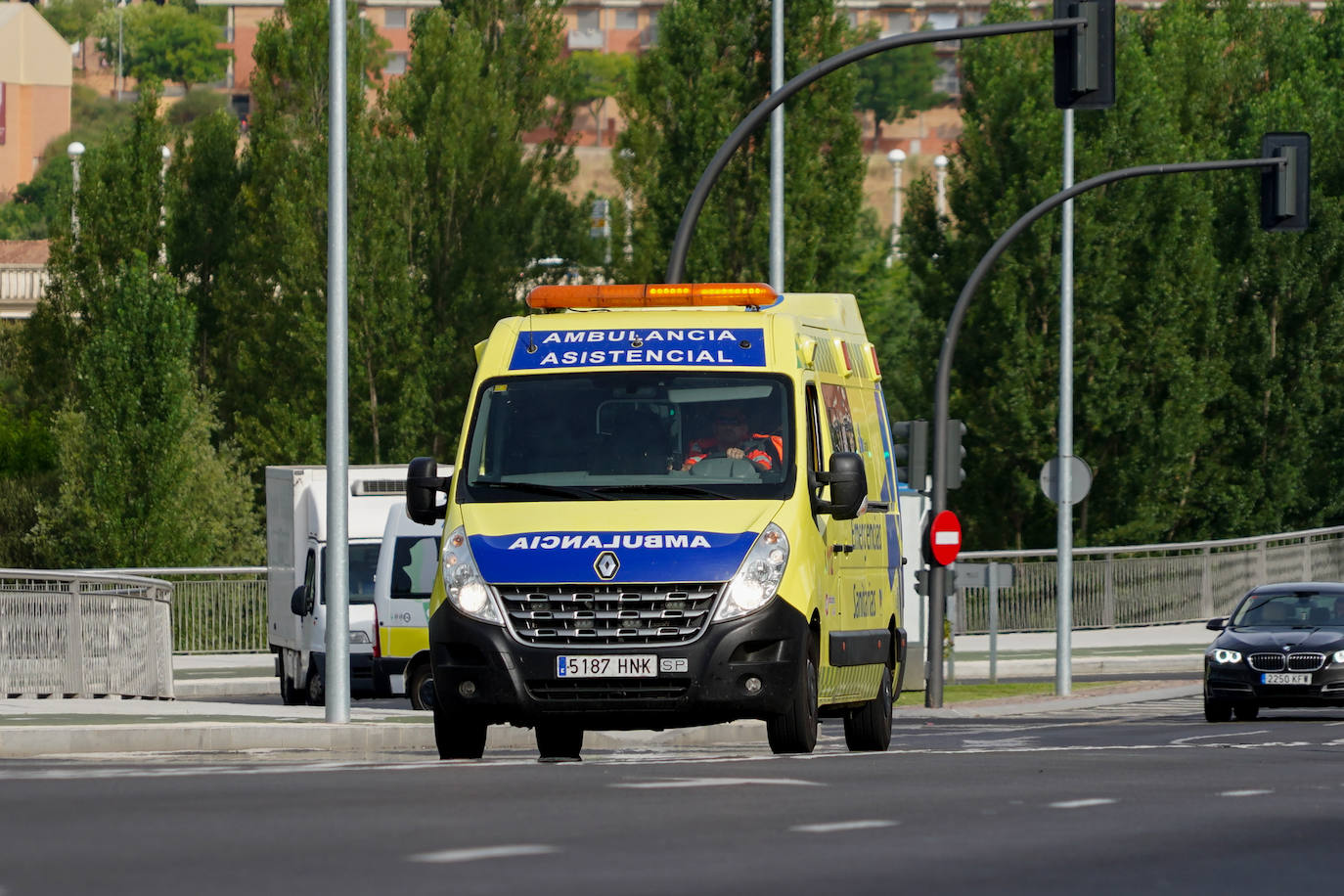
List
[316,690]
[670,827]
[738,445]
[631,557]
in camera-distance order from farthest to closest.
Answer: [316,690] < [738,445] < [631,557] < [670,827]

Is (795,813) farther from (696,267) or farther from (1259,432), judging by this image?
(1259,432)

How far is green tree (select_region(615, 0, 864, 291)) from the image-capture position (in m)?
49.8

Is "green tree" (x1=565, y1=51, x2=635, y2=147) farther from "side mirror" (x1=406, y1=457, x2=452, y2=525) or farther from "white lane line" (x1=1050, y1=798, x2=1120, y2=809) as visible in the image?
"white lane line" (x1=1050, y1=798, x2=1120, y2=809)

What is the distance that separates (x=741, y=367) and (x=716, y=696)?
211 cm

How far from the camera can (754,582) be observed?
1457 centimetres

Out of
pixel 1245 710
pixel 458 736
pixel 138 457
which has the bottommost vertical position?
pixel 1245 710

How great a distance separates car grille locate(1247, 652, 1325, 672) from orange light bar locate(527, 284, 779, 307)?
1040 cm

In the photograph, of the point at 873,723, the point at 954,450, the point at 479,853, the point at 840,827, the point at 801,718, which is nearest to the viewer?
the point at 479,853

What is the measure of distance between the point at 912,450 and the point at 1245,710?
4658 millimetres

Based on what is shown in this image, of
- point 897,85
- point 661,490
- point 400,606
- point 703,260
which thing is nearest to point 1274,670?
point 400,606

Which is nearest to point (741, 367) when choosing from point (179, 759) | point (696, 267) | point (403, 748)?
point (179, 759)

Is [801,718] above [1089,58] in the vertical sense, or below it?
below

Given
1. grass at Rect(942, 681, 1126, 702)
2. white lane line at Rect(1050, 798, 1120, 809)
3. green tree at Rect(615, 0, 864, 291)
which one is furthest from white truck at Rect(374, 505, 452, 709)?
green tree at Rect(615, 0, 864, 291)

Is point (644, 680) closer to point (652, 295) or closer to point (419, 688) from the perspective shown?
A: point (652, 295)
